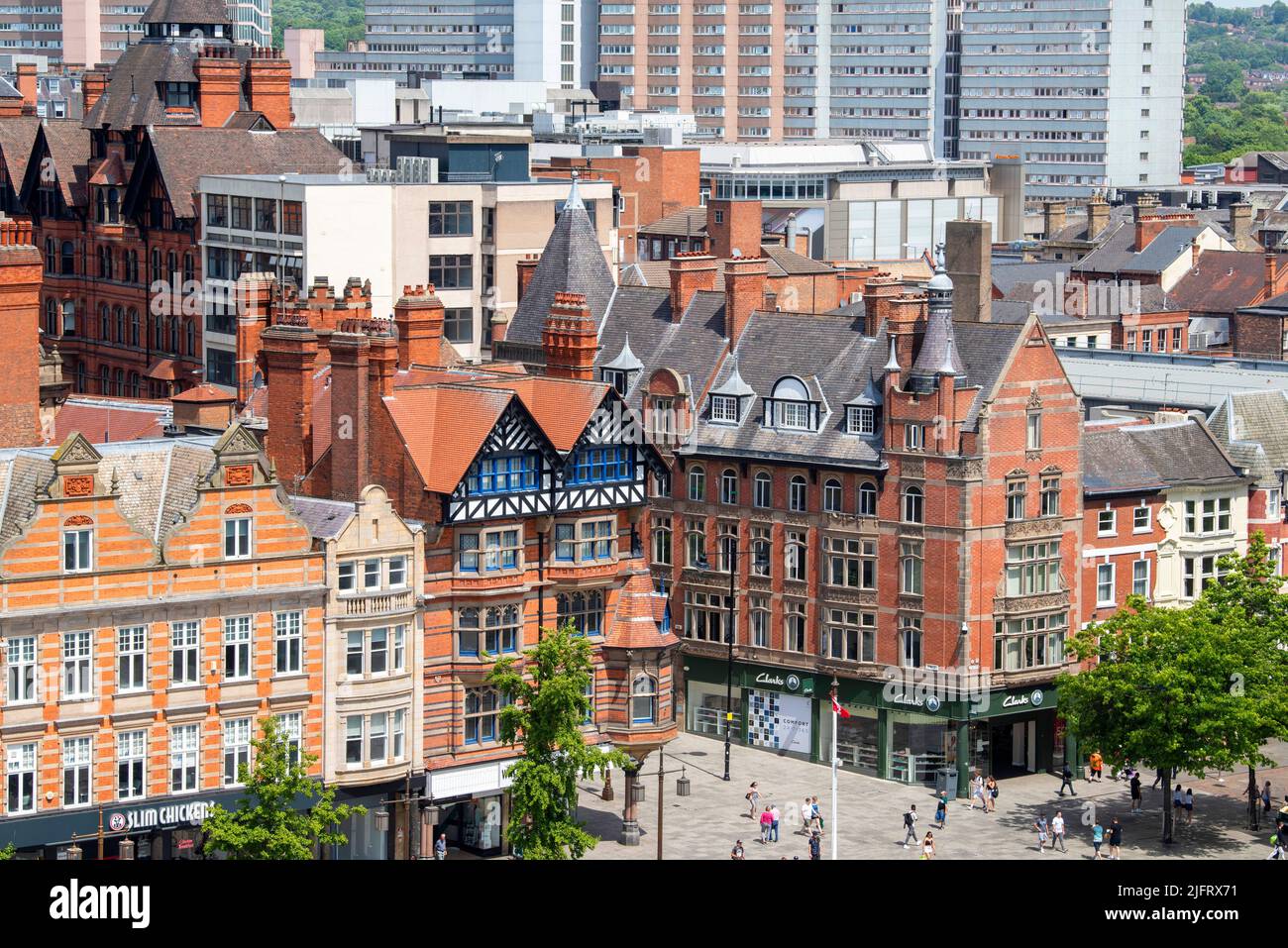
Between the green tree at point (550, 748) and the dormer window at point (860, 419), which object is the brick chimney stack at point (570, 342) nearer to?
the dormer window at point (860, 419)

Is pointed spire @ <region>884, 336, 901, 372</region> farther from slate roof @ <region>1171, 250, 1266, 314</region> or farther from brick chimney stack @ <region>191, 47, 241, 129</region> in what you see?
slate roof @ <region>1171, 250, 1266, 314</region>

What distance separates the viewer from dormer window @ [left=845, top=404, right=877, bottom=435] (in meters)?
96.3

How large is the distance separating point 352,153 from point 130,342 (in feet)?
109

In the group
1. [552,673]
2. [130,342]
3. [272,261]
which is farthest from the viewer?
[130,342]

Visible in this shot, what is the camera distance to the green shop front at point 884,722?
309ft

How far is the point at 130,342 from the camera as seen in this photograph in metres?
131

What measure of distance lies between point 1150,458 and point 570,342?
29.0 meters

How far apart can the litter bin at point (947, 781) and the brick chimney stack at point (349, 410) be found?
28408 millimetres

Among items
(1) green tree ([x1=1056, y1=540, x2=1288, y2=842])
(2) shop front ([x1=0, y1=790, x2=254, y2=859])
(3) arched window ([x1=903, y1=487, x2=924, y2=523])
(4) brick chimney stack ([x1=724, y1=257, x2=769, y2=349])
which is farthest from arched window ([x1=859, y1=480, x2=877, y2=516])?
(2) shop front ([x1=0, y1=790, x2=254, y2=859])

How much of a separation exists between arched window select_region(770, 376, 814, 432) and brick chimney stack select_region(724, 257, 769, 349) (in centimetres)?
415

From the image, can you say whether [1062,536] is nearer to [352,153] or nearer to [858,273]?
[858,273]

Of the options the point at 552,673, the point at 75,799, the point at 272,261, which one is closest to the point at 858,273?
the point at 272,261

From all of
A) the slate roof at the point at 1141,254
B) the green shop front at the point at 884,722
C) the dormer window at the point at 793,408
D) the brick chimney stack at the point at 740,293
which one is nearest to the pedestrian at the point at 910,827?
the green shop front at the point at 884,722

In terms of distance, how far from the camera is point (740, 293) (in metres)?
102
